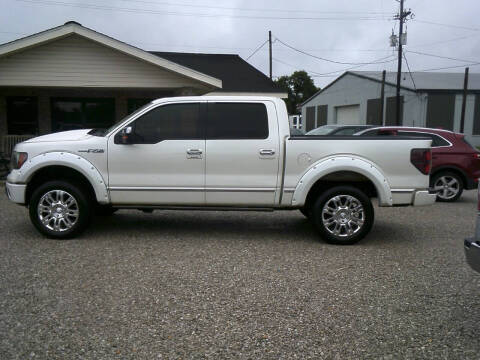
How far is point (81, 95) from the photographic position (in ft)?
48.5

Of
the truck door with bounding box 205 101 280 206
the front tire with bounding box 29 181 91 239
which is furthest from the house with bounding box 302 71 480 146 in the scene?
the front tire with bounding box 29 181 91 239

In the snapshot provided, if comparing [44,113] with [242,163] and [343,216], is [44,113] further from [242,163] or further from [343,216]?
[343,216]

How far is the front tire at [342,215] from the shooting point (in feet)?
19.9

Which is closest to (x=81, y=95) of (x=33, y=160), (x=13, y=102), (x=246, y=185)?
(x=13, y=102)

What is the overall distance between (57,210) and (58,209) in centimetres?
2

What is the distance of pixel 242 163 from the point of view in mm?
6062

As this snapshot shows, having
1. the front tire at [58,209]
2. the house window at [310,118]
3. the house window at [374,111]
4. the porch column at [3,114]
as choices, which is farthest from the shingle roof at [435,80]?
the front tire at [58,209]

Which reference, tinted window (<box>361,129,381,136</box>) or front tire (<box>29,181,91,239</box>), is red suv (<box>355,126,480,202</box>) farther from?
front tire (<box>29,181,91,239</box>)

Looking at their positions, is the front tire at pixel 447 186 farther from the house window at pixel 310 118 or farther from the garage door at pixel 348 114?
the house window at pixel 310 118

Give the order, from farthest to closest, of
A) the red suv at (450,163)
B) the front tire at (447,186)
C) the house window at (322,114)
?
1. the house window at (322,114)
2. the front tire at (447,186)
3. the red suv at (450,163)

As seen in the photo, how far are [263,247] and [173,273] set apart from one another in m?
1.55

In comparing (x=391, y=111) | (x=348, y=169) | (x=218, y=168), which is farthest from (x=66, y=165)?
(x=391, y=111)

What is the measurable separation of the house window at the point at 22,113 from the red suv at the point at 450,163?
11290 mm

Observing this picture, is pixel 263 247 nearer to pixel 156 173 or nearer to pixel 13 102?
pixel 156 173
